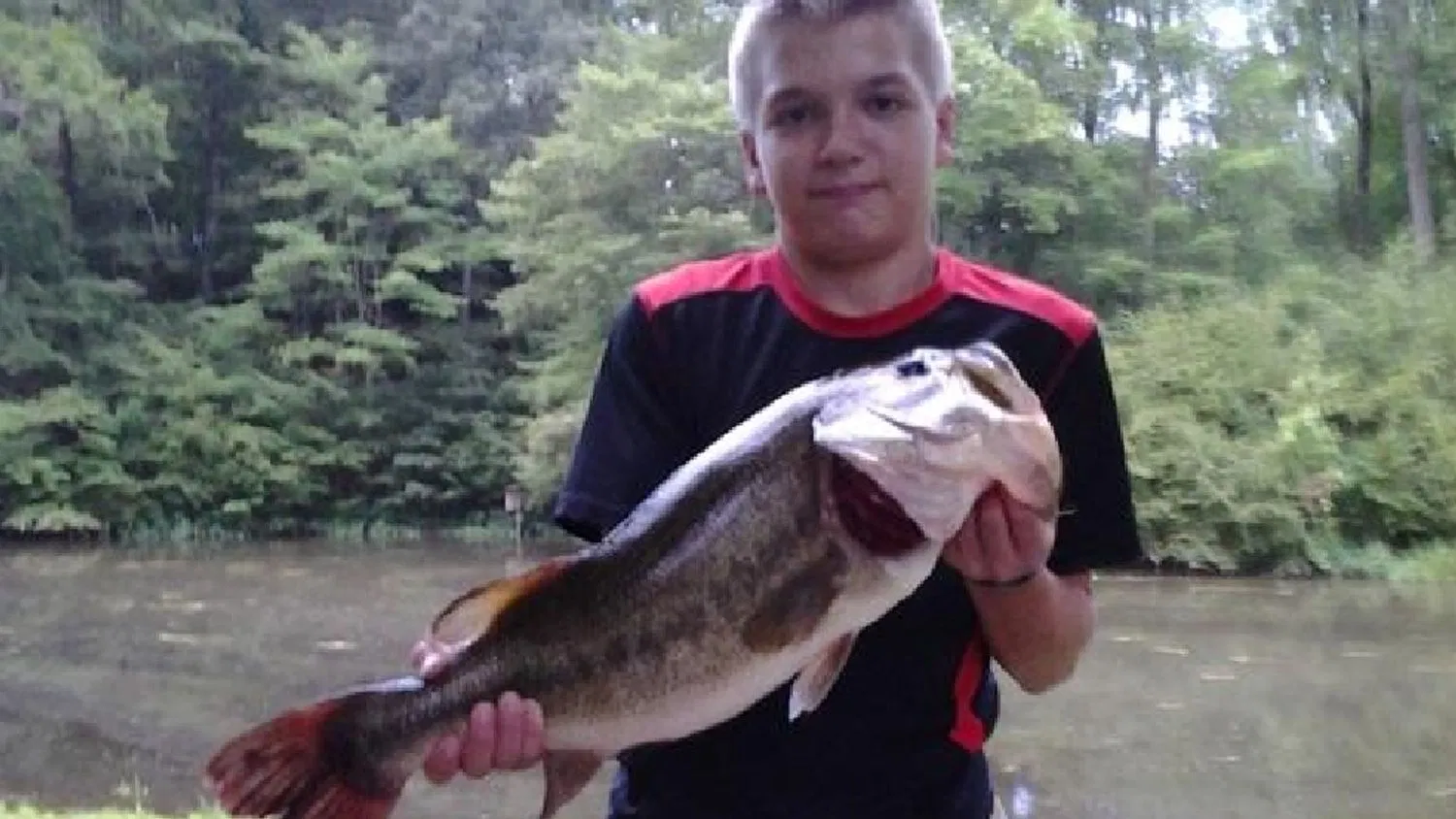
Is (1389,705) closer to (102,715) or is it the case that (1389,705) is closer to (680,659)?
(102,715)

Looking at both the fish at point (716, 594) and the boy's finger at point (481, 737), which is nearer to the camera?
the fish at point (716, 594)

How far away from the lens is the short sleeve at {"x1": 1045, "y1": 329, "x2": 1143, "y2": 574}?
87.5 inches

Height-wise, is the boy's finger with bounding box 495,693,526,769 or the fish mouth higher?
the fish mouth

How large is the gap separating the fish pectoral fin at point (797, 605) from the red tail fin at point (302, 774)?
0.53 meters

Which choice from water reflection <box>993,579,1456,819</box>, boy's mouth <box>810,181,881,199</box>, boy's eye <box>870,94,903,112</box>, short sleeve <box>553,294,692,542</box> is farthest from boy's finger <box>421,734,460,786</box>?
water reflection <box>993,579,1456,819</box>

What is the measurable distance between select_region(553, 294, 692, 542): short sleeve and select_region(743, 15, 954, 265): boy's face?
0.27 m

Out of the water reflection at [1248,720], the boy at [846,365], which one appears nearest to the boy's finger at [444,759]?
the boy at [846,365]

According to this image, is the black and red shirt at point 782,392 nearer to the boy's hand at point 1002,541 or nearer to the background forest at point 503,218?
the boy's hand at point 1002,541

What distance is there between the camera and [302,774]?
2061mm

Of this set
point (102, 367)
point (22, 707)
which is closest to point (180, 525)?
point (102, 367)

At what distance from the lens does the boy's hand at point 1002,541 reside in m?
1.88

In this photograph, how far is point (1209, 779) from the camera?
9570mm

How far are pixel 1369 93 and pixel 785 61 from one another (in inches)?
1382

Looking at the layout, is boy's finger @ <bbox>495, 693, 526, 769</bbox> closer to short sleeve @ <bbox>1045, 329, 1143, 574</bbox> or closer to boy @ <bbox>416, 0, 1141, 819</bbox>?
boy @ <bbox>416, 0, 1141, 819</bbox>
